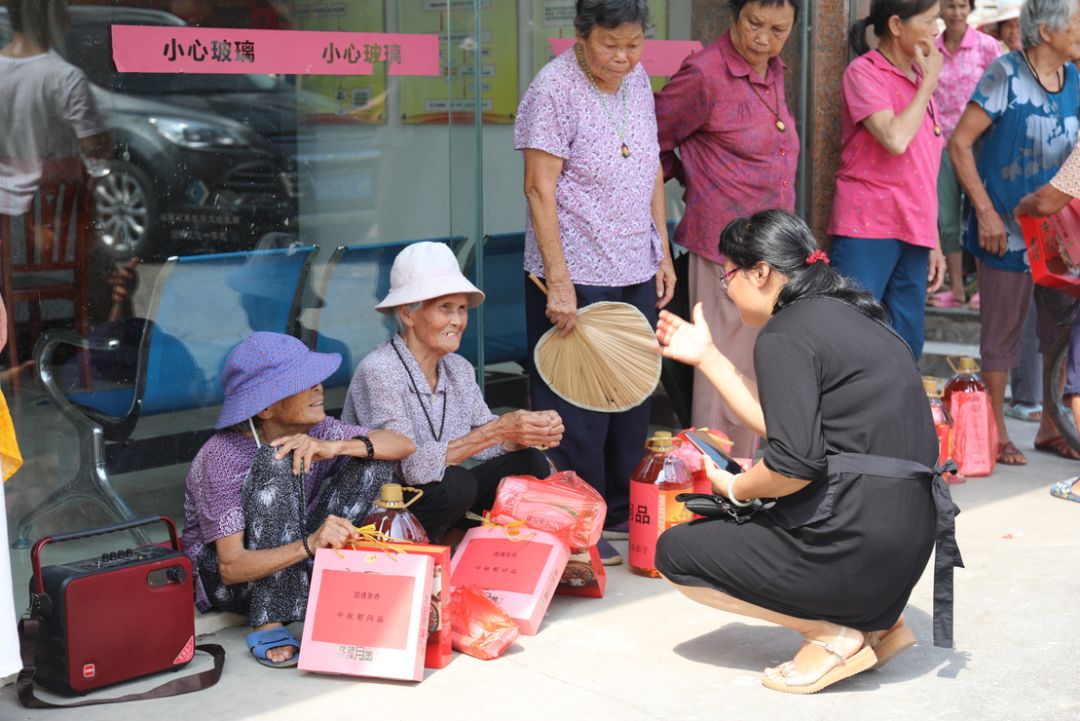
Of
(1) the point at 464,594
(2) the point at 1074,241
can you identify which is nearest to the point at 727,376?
(1) the point at 464,594

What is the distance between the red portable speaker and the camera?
134 inches

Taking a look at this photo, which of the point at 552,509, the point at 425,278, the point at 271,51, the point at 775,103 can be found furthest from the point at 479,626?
the point at 775,103

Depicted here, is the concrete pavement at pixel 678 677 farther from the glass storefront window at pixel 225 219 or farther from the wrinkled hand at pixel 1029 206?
the wrinkled hand at pixel 1029 206

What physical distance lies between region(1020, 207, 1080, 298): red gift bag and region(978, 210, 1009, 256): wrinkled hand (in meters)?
0.27

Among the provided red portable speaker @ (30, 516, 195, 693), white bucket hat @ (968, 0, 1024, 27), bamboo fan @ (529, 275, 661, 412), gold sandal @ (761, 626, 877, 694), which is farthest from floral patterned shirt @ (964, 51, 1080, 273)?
red portable speaker @ (30, 516, 195, 693)

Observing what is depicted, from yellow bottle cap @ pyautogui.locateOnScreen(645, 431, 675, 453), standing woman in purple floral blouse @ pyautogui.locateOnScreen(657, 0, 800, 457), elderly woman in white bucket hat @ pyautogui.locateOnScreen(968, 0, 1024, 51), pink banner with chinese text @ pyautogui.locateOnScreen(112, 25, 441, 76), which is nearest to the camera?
pink banner with chinese text @ pyautogui.locateOnScreen(112, 25, 441, 76)

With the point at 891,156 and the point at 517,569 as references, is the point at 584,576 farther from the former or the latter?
the point at 891,156

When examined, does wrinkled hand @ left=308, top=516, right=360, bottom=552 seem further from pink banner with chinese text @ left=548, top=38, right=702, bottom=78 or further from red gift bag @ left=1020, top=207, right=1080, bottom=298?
red gift bag @ left=1020, top=207, right=1080, bottom=298

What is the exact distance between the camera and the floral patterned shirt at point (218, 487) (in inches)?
149

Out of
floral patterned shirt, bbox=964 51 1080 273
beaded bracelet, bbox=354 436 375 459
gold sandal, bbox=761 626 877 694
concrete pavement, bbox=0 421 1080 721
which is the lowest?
concrete pavement, bbox=0 421 1080 721

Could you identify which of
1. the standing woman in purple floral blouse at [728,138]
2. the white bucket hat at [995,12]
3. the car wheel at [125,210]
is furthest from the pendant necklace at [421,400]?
the white bucket hat at [995,12]

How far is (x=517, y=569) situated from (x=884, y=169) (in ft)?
8.14

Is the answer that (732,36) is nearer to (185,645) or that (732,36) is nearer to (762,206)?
(762,206)

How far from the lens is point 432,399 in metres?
4.21
